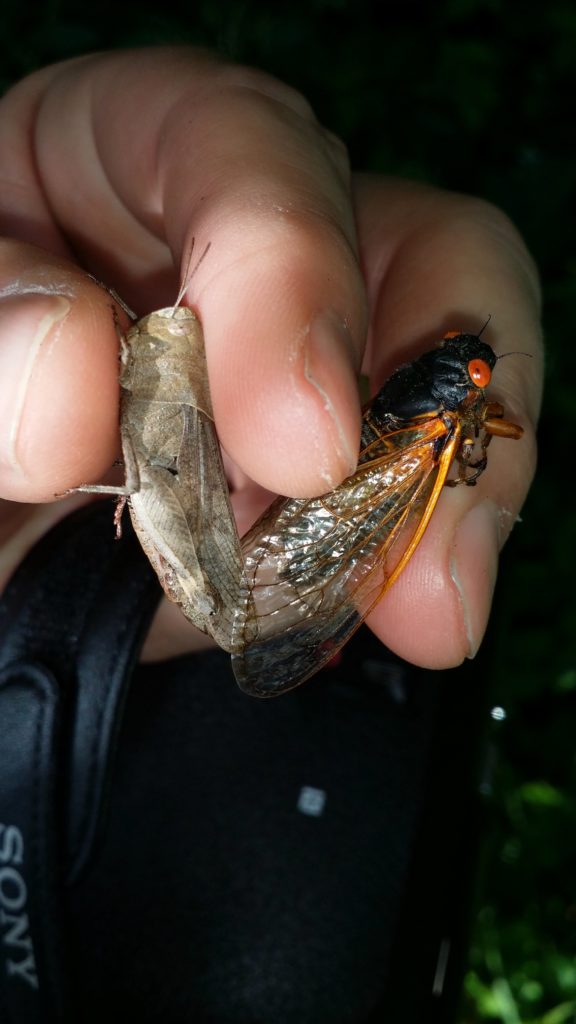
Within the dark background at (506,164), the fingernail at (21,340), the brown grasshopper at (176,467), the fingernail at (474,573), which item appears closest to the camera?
the fingernail at (21,340)

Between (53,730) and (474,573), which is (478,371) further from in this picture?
(53,730)

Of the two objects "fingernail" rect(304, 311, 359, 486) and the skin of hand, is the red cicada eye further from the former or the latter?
"fingernail" rect(304, 311, 359, 486)

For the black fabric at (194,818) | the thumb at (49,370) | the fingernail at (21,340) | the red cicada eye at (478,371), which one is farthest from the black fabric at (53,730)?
the red cicada eye at (478,371)

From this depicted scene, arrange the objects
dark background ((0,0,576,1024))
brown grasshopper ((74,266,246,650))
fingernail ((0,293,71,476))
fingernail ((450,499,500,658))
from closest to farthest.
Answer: fingernail ((0,293,71,476)) < brown grasshopper ((74,266,246,650)) < fingernail ((450,499,500,658)) < dark background ((0,0,576,1024))

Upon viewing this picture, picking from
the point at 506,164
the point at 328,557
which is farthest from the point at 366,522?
the point at 506,164

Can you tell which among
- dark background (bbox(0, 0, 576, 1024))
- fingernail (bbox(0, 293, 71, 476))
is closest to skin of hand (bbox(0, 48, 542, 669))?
fingernail (bbox(0, 293, 71, 476))

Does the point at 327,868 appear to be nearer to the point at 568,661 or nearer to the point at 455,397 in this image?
the point at 455,397

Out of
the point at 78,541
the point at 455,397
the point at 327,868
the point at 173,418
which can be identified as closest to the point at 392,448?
the point at 455,397

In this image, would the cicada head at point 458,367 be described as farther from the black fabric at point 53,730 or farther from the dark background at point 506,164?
the dark background at point 506,164
